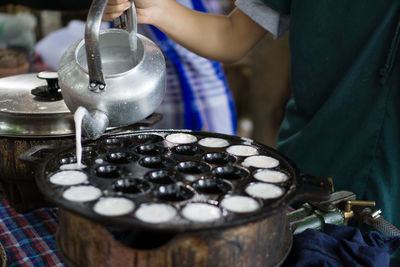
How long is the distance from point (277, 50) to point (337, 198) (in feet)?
11.9

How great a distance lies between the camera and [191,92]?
305 centimetres

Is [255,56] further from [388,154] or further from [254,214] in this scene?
[254,214]

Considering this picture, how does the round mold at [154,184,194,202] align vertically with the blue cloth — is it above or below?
above

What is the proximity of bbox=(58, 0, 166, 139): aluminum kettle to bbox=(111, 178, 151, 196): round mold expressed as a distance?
0.15 m

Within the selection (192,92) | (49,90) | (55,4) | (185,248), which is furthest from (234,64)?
(185,248)

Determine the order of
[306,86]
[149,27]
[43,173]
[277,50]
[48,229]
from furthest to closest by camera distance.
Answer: [277,50]
[149,27]
[306,86]
[48,229]
[43,173]

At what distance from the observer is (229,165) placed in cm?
135

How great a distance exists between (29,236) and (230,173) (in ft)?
2.50

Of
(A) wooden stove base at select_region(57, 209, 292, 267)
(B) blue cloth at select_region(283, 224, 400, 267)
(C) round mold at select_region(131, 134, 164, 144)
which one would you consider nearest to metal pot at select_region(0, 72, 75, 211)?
(C) round mold at select_region(131, 134, 164, 144)

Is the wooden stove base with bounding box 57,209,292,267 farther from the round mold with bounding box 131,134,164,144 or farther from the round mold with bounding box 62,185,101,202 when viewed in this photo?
the round mold with bounding box 131,134,164,144

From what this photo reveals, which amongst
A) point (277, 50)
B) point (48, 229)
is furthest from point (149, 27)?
point (277, 50)

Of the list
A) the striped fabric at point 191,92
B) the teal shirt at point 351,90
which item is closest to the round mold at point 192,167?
the teal shirt at point 351,90

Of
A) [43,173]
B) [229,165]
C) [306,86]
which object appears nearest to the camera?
[43,173]

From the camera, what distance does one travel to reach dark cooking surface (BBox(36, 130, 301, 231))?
1001mm
